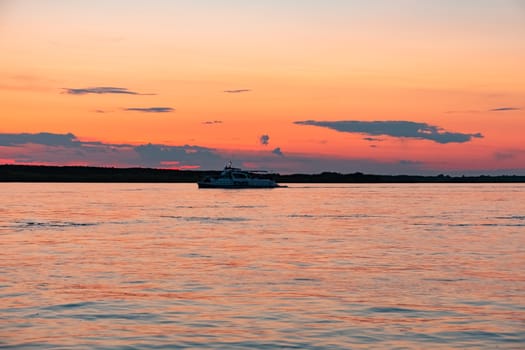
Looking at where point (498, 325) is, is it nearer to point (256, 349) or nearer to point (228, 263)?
point (256, 349)

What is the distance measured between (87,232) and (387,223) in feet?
74.1

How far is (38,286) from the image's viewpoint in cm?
2606

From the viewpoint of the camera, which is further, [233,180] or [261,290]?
[233,180]

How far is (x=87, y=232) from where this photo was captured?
49000 mm

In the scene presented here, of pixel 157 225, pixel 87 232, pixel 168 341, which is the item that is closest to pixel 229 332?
pixel 168 341

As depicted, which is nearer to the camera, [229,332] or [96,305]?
[229,332]

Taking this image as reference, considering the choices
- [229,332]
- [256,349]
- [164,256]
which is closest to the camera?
[256,349]

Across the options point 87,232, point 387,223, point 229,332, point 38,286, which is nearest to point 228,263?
point 38,286

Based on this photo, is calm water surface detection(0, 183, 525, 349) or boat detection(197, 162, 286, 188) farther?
boat detection(197, 162, 286, 188)

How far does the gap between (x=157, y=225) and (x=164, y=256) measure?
21190 millimetres

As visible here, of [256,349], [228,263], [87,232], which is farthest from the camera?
[87,232]

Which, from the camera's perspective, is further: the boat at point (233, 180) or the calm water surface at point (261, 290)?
the boat at point (233, 180)

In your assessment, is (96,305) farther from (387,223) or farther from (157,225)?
(387,223)

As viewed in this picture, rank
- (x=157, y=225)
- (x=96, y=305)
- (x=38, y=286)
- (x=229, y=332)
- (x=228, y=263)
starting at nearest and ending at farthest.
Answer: (x=229, y=332) < (x=96, y=305) < (x=38, y=286) < (x=228, y=263) < (x=157, y=225)
